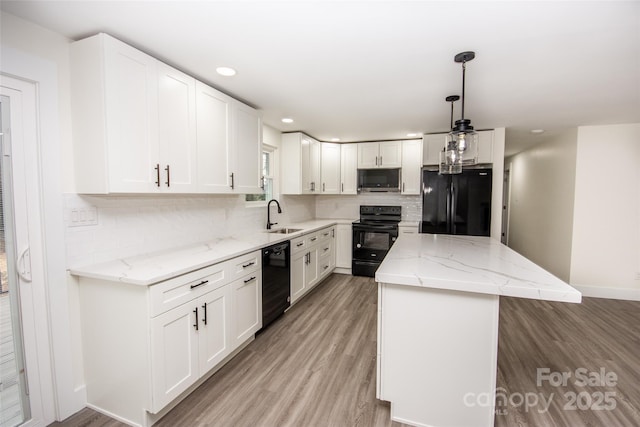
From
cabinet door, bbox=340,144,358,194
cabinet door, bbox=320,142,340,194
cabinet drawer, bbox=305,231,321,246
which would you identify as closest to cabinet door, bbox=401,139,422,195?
cabinet door, bbox=340,144,358,194

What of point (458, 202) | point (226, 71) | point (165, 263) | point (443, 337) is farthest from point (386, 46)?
point (458, 202)

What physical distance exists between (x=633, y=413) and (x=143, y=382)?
2990mm

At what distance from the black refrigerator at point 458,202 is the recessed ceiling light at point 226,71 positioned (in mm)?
2996

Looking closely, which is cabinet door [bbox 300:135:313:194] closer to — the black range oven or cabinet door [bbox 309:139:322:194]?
cabinet door [bbox 309:139:322:194]

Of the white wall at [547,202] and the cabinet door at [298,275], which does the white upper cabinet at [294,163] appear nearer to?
the cabinet door at [298,275]

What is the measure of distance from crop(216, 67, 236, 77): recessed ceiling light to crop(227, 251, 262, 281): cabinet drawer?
145cm

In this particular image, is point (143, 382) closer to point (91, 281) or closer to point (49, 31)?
point (91, 281)

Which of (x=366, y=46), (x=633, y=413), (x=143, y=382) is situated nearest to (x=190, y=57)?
(x=366, y=46)

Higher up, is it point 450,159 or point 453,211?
point 450,159

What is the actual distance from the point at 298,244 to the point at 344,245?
5.37 feet

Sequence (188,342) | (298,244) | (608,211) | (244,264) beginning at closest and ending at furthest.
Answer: (188,342)
(244,264)
(298,244)
(608,211)

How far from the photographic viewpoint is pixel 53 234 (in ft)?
5.47

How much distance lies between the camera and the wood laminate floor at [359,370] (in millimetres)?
1767

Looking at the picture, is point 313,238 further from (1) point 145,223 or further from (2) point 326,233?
(1) point 145,223
